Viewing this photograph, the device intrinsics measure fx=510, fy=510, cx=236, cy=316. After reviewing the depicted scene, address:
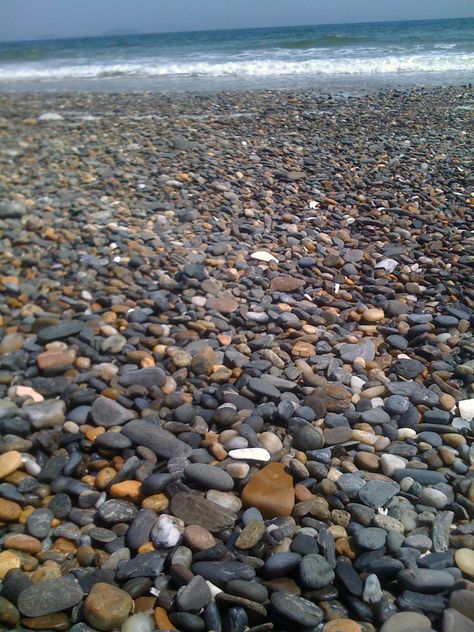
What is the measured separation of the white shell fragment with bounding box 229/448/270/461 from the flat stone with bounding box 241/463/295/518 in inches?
1.9

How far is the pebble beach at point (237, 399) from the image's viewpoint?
1310mm

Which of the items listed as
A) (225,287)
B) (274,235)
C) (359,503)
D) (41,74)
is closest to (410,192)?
(274,235)

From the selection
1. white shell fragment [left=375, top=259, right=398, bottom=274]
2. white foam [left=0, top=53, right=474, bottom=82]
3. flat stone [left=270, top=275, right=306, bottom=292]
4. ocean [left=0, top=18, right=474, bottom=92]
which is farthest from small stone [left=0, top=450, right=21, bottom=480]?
white foam [left=0, top=53, right=474, bottom=82]

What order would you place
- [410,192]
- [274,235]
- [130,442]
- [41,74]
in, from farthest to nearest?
[41,74], [410,192], [274,235], [130,442]

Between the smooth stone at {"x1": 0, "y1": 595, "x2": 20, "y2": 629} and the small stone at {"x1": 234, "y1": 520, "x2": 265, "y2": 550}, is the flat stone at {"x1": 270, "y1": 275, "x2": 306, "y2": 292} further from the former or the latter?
the smooth stone at {"x1": 0, "y1": 595, "x2": 20, "y2": 629}

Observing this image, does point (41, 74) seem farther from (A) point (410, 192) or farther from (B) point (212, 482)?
(B) point (212, 482)

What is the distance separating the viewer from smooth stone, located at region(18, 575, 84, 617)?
125 centimetres

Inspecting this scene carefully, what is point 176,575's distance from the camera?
1342 millimetres

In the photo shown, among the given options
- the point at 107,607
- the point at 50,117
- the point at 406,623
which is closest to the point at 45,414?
the point at 107,607

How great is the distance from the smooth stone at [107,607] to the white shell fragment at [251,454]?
57cm

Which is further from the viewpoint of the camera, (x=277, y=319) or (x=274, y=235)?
(x=274, y=235)

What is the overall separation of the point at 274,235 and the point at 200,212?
0.63 meters

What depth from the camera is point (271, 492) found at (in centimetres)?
158

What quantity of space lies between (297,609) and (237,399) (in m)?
0.86
